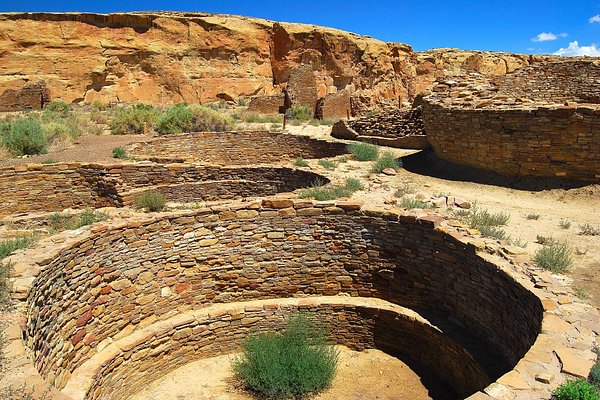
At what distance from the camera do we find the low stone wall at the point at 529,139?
326 inches

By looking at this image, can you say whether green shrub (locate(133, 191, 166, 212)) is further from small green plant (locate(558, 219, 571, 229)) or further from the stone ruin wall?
small green plant (locate(558, 219, 571, 229))

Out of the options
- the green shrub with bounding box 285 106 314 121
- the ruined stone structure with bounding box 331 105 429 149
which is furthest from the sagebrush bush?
the ruined stone structure with bounding box 331 105 429 149

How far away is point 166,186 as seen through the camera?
1048cm

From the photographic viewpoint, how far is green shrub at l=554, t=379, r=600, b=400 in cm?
298

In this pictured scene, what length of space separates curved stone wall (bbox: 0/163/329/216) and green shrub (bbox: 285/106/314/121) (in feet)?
30.4

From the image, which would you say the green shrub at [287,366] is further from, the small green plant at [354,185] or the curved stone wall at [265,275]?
the small green plant at [354,185]

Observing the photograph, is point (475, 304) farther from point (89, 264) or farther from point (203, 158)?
point (203, 158)

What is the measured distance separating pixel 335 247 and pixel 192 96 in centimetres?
2231

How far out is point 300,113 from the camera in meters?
20.2

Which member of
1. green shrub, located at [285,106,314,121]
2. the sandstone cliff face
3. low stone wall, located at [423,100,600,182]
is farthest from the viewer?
the sandstone cliff face

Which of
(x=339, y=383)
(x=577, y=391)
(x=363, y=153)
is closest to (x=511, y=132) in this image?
(x=363, y=153)

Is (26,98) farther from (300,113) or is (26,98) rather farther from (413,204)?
(413,204)

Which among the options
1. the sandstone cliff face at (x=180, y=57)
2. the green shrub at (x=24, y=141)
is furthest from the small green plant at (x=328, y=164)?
the sandstone cliff face at (x=180, y=57)

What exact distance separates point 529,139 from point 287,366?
6310 mm
